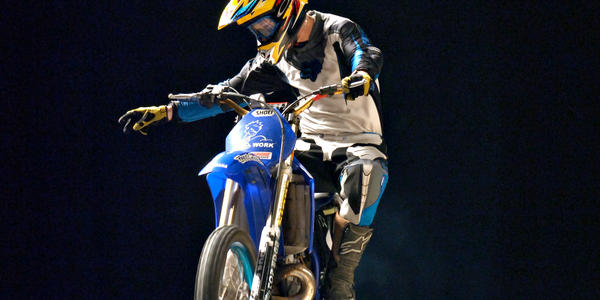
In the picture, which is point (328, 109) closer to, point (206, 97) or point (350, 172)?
point (350, 172)

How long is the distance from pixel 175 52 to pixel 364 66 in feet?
4.53

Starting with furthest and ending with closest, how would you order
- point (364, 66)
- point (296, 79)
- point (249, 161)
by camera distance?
point (296, 79) → point (364, 66) → point (249, 161)

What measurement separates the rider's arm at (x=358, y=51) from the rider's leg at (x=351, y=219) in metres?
0.31

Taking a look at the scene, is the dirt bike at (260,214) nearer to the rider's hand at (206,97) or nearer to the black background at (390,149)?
the rider's hand at (206,97)

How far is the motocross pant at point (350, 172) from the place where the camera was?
1929 millimetres

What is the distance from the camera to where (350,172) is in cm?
194

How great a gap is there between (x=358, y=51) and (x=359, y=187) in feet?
1.47

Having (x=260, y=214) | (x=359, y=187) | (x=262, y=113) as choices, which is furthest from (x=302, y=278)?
(x=262, y=113)

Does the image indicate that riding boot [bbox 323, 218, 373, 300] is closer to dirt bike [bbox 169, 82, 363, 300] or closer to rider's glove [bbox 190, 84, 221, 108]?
dirt bike [bbox 169, 82, 363, 300]

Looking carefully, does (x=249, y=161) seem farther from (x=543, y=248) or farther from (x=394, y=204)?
(x=543, y=248)

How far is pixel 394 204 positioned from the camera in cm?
287

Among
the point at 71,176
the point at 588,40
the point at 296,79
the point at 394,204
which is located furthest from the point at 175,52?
Result: the point at 588,40

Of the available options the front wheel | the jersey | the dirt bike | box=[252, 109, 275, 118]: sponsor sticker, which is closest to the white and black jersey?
the jersey

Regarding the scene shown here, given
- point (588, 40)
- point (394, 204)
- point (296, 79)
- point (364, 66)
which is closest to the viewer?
point (364, 66)
